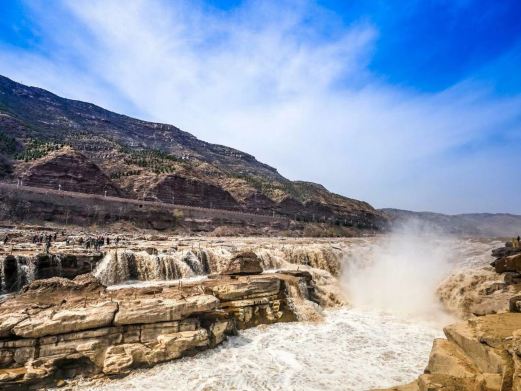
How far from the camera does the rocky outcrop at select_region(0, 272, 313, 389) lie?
8.53 meters

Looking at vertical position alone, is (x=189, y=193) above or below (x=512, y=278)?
above

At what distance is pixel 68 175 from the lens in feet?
170

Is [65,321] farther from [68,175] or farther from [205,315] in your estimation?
[68,175]

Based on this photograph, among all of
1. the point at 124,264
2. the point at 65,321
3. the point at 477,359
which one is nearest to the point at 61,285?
the point at 65,321

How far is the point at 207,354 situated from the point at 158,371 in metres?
1.70

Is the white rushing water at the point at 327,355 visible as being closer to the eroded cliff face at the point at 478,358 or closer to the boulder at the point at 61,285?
the boulder at the point at 61,285

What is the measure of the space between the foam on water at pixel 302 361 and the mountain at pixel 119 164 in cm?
4957

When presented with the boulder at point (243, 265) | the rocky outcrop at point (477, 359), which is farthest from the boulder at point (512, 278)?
the boulder at point (243, 265)

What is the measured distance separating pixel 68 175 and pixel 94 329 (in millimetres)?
49892

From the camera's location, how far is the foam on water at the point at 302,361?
29.2 feet

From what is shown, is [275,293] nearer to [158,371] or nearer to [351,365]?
[351,365]

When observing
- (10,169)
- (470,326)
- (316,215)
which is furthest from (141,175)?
(470,326)

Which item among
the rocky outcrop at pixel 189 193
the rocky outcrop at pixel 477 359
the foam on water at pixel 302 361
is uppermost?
the rocky outcrop at pixel 189 193

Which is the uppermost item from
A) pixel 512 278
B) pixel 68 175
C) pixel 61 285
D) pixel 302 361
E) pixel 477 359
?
pixel 68 175
